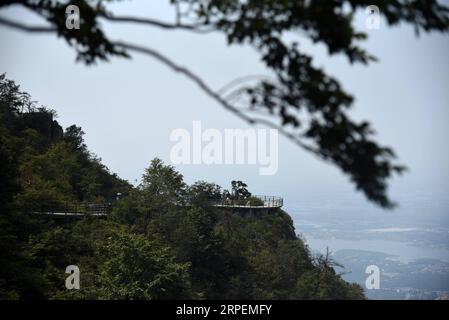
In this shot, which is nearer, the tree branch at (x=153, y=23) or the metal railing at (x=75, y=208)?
the tree branch at (x=153, y=23)

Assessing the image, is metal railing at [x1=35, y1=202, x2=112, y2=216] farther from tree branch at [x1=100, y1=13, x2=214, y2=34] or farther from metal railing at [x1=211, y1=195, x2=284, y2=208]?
tree branch at [x1=100, y1=13, x2=214, y2=34]

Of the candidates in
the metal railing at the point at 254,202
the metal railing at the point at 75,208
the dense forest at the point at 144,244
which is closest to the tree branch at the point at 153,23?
the dense forest at the point at 144,244

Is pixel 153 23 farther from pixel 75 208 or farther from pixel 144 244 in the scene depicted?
pixel 75 208

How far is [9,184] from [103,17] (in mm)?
9719

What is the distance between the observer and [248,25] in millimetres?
2545

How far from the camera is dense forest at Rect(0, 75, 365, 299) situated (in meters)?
11.1

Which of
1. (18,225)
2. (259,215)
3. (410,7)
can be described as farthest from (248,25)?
(259,215)

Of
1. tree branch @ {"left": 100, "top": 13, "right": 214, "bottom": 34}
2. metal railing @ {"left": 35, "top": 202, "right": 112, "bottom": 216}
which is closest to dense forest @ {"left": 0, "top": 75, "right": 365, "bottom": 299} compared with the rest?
metal railing @ {"left": 35, "top": 202, "right": 112, "bottom": 216}

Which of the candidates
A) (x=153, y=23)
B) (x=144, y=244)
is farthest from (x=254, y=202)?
(x=153, y=23)

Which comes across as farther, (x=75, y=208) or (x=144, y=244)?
(x=75, y=208)

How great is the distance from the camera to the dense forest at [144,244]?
1112 cm

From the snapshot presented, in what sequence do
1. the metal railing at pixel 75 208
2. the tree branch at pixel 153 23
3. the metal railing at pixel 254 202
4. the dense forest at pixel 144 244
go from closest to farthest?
the tree branch at pixel 153 23 → the dense forest at pixel 144 244 → the metal railing at pixel 75 208 → the metal railing at pixel 254 202

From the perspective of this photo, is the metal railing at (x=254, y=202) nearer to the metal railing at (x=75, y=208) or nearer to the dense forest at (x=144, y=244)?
the dense forest at (x=144, y=244)

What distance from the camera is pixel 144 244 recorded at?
12.5m
